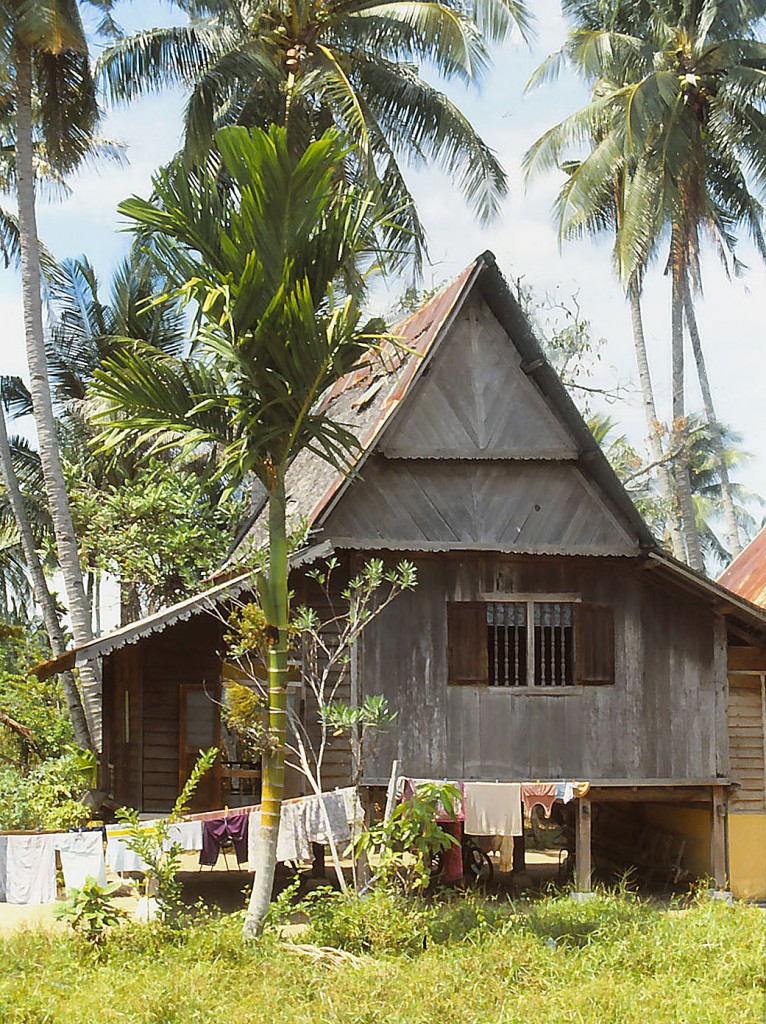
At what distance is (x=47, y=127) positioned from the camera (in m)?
20.8

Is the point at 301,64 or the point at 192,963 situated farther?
the point at 301,64

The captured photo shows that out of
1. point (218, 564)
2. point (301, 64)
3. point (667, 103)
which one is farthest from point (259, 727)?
point (667, 103)

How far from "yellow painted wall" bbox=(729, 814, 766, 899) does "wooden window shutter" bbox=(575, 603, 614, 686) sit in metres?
2.56

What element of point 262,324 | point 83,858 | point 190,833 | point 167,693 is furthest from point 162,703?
point 262,324

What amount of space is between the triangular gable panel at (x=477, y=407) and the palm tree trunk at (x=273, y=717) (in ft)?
13.6

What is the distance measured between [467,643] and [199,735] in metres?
3.87

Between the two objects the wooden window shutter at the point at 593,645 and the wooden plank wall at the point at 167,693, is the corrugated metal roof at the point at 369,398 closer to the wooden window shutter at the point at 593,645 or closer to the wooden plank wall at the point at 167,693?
the wooden plank wall at the point at 167,693

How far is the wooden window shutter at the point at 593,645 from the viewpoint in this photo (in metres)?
15.2

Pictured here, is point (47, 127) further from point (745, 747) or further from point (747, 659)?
point (745, 747)

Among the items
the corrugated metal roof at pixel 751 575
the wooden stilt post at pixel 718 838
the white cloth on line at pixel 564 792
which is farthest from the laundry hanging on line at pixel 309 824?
the corrugated metal roof at pixel 751 575

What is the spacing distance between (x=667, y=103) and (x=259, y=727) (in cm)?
1618

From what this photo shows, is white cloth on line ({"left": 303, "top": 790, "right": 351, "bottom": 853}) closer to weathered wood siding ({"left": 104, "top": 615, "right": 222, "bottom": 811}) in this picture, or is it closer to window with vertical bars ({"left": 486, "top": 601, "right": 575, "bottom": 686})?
window with vertical bars ({"left": 486, "top": 601, "right": 575, "bottom": 686})

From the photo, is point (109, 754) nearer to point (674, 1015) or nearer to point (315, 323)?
point (315, 323)

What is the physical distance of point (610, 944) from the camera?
1075 cm
